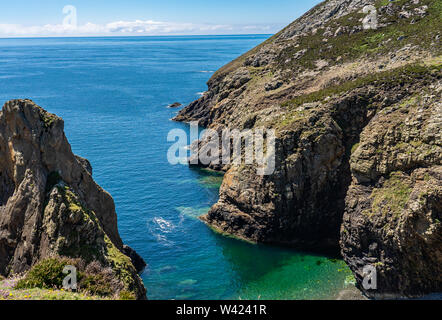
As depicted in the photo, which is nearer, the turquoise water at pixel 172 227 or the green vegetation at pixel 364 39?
the turquoise water at pixel 172 227

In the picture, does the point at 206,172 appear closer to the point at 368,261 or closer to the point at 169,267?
the point at 169,267

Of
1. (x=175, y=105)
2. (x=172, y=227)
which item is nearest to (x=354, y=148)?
(x=172, y=227)

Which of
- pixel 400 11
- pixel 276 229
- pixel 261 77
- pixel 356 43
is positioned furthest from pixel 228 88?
pixel 276 229

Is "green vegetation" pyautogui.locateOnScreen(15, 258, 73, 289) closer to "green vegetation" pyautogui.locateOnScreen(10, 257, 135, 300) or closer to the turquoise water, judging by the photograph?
"green vegetation" pyautogui.locateOnScreen(10, 257, 135, 300)

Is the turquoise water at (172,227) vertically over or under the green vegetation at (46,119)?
under

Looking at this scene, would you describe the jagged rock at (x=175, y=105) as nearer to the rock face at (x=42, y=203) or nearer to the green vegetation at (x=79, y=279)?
the rock face at (x=42, y=203)

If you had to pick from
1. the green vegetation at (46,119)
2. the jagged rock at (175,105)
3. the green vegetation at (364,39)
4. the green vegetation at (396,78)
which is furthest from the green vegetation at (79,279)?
the jagged rock at (175,105)

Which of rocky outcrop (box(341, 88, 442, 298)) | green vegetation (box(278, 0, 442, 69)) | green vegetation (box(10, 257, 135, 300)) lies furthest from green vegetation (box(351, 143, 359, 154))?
green vegetation (box(10, 257, 135, 300))

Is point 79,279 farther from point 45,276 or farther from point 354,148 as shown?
point 354,148
